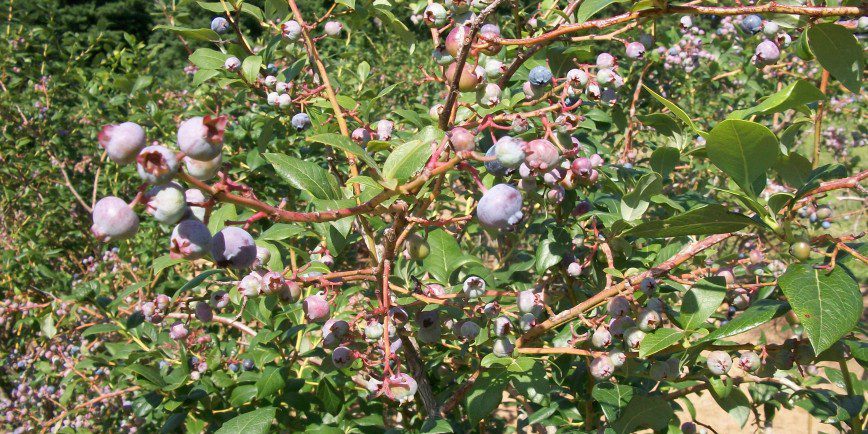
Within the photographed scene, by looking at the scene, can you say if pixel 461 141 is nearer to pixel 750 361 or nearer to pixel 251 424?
pixel 750 361

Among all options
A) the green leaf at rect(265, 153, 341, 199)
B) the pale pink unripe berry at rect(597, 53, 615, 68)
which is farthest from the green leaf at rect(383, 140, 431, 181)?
the pale pink unripe berry at rect(597, 53, 615, 68)

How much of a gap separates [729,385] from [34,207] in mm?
3572

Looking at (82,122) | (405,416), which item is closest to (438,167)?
(405,416)

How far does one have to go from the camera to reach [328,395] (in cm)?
135

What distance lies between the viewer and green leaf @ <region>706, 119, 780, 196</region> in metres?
0.69

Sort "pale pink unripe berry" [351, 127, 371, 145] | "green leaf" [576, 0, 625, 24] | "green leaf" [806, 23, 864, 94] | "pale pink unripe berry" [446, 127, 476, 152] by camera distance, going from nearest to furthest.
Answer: "pale pink unripe berry" [446, 127, 476, 152] → "green leaf" [806, 23, 864, 94] → "green leaf" [576, 0, 625, 24] → "pale pink unripe berry" [351, 127, 371, 145]

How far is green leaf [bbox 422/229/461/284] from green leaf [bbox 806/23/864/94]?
0.74m

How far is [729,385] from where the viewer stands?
44.2 inches

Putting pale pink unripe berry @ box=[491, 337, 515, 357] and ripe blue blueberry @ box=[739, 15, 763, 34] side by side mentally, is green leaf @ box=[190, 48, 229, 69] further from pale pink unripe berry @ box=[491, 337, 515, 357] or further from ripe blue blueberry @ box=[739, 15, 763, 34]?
ripe blue blueberry @ box=[739, 15, 763, 34]

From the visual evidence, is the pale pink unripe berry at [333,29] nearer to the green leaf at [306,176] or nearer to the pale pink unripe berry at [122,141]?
the green leaf at [306,176]

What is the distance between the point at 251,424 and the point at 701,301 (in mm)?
829

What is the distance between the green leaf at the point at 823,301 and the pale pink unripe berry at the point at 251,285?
697 millimetres

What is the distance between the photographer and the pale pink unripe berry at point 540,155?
27.4 inches

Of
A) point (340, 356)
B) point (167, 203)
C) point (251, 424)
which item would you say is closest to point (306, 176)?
point (167, 203)
